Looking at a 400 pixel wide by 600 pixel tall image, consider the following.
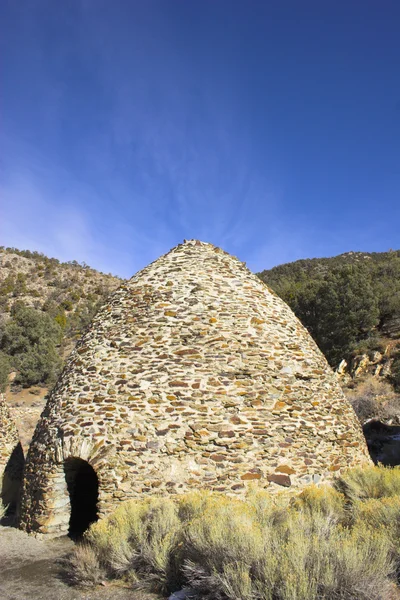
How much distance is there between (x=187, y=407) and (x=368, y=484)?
A: 3400 millimetres

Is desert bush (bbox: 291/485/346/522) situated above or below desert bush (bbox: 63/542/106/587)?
above

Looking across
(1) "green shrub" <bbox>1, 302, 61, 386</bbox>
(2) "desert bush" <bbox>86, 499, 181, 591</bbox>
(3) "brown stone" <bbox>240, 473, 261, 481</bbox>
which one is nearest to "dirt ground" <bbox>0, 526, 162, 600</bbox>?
(2) "desert bush" <bbox>86, 499, 181, 591</bbox>

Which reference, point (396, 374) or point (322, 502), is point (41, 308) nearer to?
point (396, 374)

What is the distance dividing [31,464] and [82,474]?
172 cm

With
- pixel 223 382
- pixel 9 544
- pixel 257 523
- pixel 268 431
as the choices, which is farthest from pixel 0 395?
pixel 257 523

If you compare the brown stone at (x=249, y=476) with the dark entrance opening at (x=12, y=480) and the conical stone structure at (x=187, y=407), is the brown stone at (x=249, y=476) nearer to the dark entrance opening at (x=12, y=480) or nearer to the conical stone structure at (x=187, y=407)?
the conical stone structure at (x=187, y=407)

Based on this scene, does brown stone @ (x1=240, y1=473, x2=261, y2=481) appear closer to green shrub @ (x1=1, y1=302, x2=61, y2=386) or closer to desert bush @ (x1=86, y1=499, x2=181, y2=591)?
desert bush @ (x1=86, y1=499, x2=181, y2=591)

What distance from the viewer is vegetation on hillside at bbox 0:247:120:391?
102 feet

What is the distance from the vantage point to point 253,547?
4.17 metres

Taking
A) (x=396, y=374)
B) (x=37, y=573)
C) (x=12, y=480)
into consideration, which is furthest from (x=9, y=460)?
(x=396, y=374)

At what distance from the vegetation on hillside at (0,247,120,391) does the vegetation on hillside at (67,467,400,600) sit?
58.9ft

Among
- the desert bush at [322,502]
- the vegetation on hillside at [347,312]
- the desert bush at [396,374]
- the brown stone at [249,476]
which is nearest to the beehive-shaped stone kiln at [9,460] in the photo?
the brown stone at [249,476]

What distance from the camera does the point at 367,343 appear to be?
2784 centimetres

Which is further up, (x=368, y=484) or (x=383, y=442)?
(x=383, y=442)
